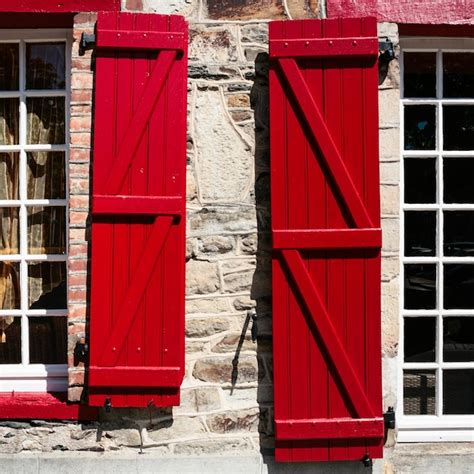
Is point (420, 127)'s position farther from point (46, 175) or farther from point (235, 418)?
point (46, 175)

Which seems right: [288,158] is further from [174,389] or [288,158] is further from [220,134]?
[174,389]

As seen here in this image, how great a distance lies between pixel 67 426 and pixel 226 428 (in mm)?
872

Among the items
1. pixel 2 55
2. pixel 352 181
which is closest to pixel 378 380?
pixel 352 181

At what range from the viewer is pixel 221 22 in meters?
4.13

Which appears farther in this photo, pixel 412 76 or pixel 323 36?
pixel 412 76

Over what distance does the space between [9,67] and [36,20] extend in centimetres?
36

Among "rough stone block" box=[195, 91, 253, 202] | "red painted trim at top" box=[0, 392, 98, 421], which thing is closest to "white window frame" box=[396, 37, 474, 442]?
"rough stone block" box=[195, 91, 253, 202]

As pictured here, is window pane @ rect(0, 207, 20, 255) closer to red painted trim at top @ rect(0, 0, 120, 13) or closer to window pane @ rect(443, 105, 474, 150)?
red painted trim at top @ rect(0, 0, 120, 13)

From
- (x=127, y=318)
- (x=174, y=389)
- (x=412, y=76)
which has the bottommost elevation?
(x=174, y=389)

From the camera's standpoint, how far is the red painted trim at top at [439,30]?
4.11 meters

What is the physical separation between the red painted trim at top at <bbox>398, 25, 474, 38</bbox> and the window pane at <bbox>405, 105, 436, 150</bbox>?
404mm

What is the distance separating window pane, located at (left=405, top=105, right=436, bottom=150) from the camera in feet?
14.1

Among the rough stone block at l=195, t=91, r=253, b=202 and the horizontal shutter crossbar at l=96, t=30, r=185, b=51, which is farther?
the rough stone block at l=195, t=91, r=253, b=202

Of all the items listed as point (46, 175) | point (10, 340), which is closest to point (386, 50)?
point (46, 175)
